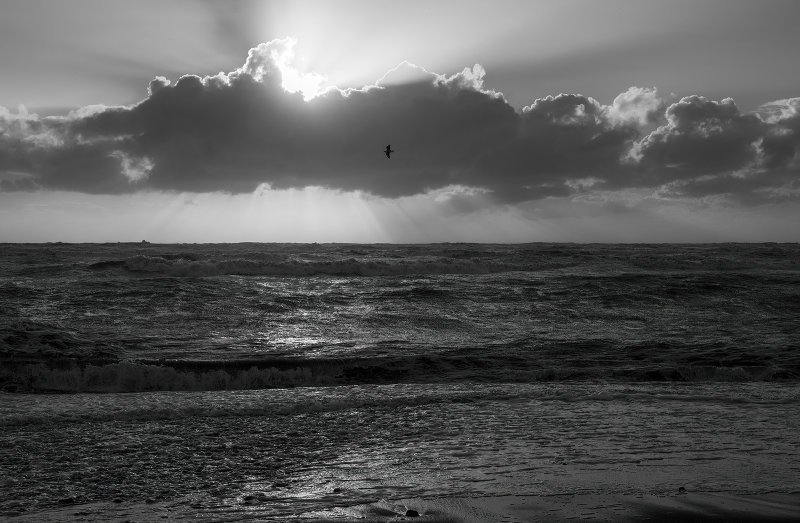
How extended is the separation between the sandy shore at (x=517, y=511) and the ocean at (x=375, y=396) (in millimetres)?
51

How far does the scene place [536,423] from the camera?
9.90m

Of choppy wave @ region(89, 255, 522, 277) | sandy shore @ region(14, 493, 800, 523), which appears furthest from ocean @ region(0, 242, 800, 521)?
choppy wave @ region(89, 255, 522, 277)

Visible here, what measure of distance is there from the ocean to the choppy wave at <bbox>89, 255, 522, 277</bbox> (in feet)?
25.1

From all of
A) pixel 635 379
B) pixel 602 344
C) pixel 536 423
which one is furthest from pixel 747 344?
pixel 536 423

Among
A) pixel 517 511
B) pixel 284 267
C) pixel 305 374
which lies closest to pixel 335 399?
pixel 305 374

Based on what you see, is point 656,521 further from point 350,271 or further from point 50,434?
point 350,271

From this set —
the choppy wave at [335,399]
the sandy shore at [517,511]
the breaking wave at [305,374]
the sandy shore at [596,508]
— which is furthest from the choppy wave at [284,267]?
the sandy shore at [596,508]

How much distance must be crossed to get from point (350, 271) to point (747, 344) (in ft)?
83.6

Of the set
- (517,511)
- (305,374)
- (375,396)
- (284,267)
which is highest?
(284,267)

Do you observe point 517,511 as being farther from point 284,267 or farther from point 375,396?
point 284,267

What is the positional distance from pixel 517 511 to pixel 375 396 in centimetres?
571

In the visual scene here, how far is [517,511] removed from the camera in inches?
255

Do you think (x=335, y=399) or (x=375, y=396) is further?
(x=375, y=396)

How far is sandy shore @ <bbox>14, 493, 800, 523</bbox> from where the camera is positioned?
20.7ft
